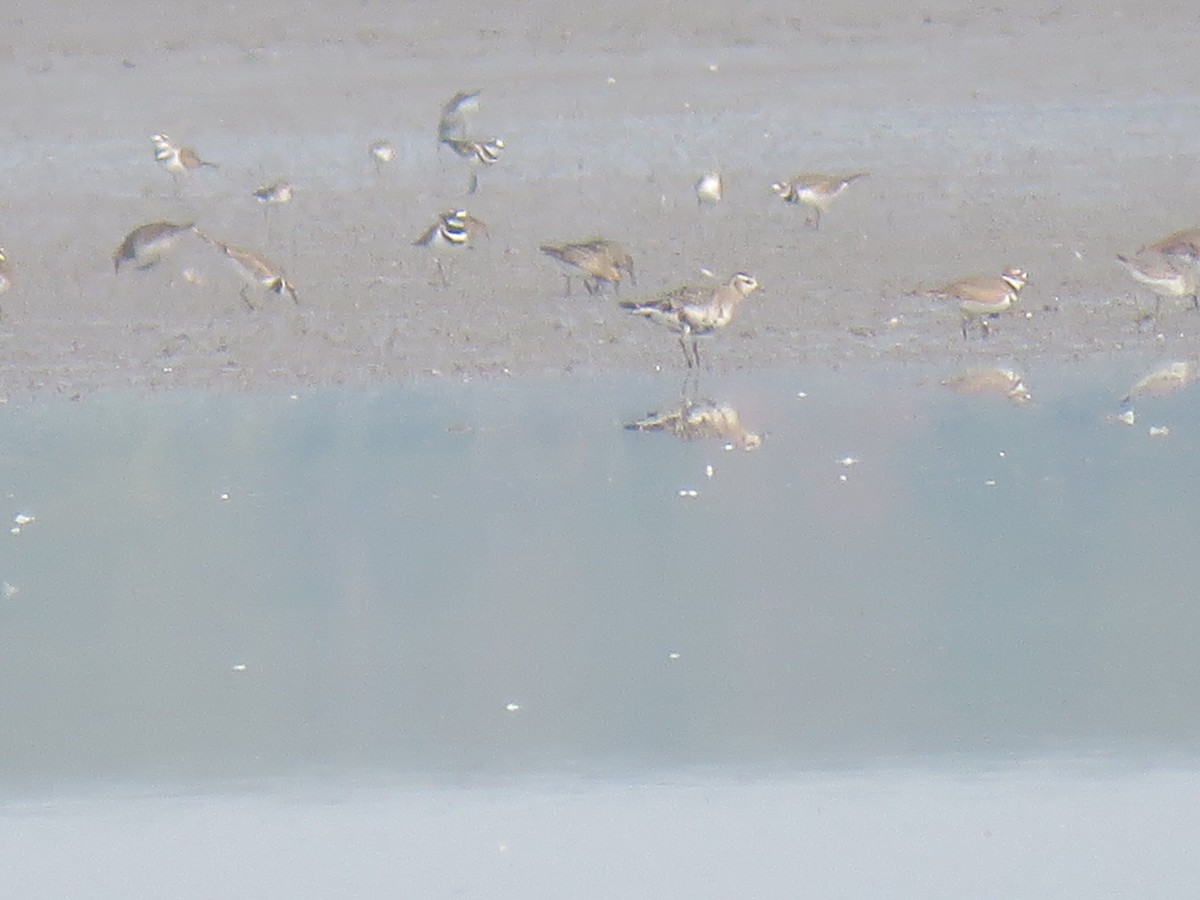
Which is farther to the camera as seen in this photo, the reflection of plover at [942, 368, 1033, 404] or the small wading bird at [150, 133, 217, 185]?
the small wading bird at [150, 133, 217, 185]

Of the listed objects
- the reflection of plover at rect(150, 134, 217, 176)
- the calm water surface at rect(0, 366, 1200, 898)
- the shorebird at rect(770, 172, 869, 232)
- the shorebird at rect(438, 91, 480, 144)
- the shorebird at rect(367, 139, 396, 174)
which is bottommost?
the calm water surface at rect(0, 366, 1200, 898)

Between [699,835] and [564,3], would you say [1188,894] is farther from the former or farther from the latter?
[564,3]

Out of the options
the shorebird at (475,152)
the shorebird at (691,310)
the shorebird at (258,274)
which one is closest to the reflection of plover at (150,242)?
the shorebird at (258,274)

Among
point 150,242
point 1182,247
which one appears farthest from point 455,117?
point 1182,247

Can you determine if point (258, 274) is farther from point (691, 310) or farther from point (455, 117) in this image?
point (455, 117)

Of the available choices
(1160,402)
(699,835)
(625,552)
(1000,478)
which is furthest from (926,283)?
(699,835)

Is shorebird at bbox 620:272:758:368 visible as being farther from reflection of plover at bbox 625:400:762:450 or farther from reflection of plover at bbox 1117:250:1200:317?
reflection of plover at bbox 1117:250:1200:317

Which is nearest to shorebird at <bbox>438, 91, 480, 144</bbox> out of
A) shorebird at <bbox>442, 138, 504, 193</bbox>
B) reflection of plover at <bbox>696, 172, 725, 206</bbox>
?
shorebird at <bbox>442, 138, 504, 193</bbox>
